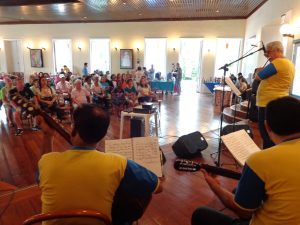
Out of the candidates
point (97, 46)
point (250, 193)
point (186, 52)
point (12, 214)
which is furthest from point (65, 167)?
point (97, 46)

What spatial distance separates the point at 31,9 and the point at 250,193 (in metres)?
11.0

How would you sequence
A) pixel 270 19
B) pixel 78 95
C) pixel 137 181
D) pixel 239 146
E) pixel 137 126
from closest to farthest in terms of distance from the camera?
pixel 137 181 < pixel 239 146 < pixel 137 126 < pixel 78 95 < pixel 270 19

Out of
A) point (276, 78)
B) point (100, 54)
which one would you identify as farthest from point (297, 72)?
point (100, 54)

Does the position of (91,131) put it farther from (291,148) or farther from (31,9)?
(31,9)

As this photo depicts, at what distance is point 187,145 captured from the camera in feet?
11.6

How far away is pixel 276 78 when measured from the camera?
2912 millimetres

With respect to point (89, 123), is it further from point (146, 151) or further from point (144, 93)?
point (144, 93)

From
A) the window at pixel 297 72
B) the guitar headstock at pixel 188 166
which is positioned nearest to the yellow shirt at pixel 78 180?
the guitar headstock at pixel 188 166

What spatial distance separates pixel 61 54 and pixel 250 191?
14010 millimetres

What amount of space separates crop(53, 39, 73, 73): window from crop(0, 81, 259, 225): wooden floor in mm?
8219

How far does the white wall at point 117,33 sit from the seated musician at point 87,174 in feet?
36.3

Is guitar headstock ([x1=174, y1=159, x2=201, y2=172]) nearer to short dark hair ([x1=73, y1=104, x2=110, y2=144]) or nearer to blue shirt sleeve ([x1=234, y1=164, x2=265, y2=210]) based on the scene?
blue shirt sleeve ([x1=234, y1=164, x2=265, y2=210])

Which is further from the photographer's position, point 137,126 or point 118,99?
point 118,99

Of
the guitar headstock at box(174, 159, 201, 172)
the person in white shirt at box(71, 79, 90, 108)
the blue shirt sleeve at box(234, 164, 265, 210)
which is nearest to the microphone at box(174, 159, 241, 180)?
the guitar headstock at box(174, 159, 201, 172)
